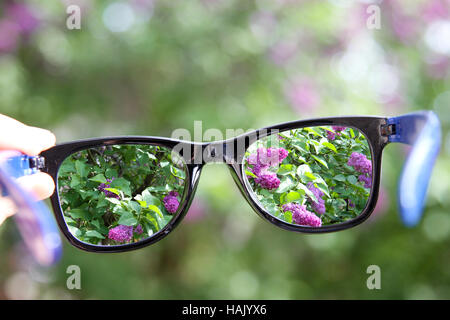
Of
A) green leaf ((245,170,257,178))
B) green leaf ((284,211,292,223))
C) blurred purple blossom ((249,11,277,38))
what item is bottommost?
green leaf ((284,211,292,223))

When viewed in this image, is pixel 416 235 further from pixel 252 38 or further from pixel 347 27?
pixel 252 38

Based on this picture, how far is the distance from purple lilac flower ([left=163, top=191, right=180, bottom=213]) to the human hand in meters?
0.19

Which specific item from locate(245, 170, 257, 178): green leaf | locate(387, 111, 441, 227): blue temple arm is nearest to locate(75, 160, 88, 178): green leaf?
locate(245, 170, 257, 178): green leaf

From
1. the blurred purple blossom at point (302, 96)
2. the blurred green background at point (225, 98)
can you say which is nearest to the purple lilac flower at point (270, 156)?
the blurred green background at point (225, 98)

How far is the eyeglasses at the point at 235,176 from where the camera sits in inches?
28.5

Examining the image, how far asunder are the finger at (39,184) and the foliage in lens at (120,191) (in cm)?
4

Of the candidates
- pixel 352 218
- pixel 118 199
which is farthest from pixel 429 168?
pixel 118 199

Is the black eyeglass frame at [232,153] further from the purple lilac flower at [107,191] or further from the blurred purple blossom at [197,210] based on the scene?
the blurred purple blossom at [197,210]

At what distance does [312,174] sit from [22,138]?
1.56 feet

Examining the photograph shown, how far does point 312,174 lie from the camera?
758 millimetres

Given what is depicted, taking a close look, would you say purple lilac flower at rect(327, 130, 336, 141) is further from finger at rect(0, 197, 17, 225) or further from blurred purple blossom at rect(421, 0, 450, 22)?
blurred purple blossom at rect(421, 0, 450, 22)

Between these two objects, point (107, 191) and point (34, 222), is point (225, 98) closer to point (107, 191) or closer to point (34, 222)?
point (107, 191)

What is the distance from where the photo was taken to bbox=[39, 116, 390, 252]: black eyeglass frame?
2.36ft
